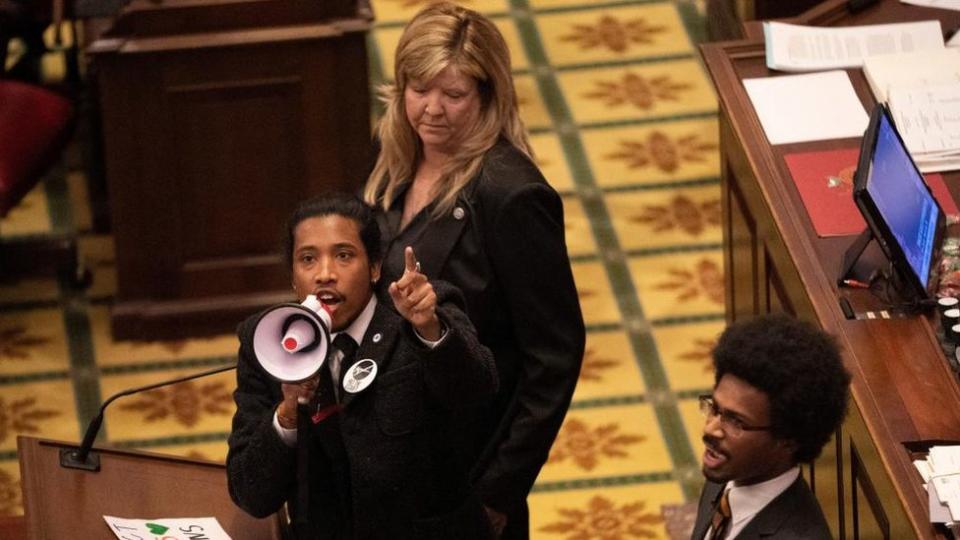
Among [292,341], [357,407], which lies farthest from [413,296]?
[357,407]

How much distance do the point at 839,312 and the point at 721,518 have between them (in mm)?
1261

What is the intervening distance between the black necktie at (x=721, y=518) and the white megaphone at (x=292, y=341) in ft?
2.63

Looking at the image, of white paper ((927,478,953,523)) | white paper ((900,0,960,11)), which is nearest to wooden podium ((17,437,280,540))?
white paper ((927,478,953,523))

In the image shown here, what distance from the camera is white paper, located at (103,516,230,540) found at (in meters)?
4.01

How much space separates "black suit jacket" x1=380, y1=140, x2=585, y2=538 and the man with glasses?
0.67m

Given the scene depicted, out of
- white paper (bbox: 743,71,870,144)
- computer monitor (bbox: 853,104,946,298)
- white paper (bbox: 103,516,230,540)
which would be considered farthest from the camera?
white paper (bbox: 743,71,870,144)

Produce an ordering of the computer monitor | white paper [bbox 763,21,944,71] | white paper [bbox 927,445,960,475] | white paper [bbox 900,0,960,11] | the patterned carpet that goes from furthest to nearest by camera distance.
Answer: the patterned carpet < white paper [bbox 900,0,960,11] < white paper [bbox 763,21,944,71] < the computer monitor < white paper [bbox 927,445,960,475]

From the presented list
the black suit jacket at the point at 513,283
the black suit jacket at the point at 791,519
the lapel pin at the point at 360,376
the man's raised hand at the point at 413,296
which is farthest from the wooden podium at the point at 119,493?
the black suit jacket at the point at 791,519

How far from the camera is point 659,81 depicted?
8727 millimetres

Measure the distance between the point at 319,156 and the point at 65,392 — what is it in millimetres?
1225

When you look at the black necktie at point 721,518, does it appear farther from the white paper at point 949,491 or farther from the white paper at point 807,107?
the white paper at point 807,107

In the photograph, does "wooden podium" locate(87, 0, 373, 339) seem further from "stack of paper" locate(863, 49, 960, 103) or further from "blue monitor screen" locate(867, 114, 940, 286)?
"blue monitor screen" locate(867, 114, 940, 286)

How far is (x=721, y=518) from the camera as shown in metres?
3.72

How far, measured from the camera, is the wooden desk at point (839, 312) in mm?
4406
